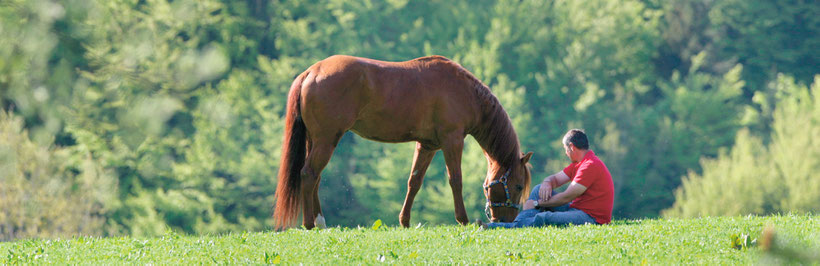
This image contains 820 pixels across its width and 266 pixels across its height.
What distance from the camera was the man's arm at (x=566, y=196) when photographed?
7.86 meters

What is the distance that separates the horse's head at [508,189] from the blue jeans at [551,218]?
0.49m

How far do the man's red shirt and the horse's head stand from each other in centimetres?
65

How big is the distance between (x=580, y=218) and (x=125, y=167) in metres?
32.8

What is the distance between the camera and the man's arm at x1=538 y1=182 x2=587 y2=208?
7.86 metres

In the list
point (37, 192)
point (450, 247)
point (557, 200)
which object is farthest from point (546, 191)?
point (37, 192)

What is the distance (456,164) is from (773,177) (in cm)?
3433

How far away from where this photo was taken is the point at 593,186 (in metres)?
8.02

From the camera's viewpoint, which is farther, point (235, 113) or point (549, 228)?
point (235, 113)

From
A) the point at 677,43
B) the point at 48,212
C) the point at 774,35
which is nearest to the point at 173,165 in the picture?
the point at 48,212

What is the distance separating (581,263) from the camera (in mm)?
6098

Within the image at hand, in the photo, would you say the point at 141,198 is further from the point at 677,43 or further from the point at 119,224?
the point at 677,43

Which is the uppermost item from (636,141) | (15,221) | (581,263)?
(636,141)

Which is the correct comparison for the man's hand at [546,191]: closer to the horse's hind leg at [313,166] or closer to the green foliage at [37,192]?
the horse's hind leg at [313,166]

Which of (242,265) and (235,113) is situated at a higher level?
(235,113)
